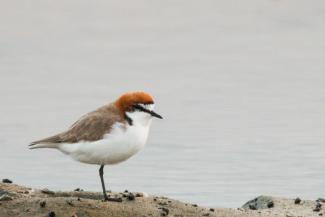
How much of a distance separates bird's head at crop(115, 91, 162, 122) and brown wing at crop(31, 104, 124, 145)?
3.3 inches

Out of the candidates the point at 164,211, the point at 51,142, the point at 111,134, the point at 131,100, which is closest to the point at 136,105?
the point at 131,100

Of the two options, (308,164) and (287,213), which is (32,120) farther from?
(287,213)

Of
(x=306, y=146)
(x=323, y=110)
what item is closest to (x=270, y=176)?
(x=306, y=146)

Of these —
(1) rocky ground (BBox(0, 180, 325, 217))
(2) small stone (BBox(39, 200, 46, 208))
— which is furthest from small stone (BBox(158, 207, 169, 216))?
(2) small stone (BBox(39, 200, 46, 208))

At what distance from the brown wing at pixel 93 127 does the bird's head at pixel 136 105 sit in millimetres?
84

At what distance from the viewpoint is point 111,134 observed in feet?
45.6

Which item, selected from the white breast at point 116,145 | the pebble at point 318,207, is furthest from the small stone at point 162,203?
the pebble at point 318,207

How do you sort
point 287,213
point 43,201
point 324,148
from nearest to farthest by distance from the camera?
1. point 43,201
2. point 287,213
3. point 324,148

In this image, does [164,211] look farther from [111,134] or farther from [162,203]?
[111,134]

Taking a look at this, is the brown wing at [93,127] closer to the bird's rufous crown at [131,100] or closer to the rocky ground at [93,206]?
the bird's rufous crown at [131,100]

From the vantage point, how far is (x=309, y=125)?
23.8 m

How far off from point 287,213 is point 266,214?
754 mm

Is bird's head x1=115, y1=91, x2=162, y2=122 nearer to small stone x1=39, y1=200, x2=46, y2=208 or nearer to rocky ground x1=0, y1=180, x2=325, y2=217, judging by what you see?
rocky ground x1=0, y1=180, x2=325, y2=217

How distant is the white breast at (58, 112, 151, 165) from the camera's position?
1387cm
